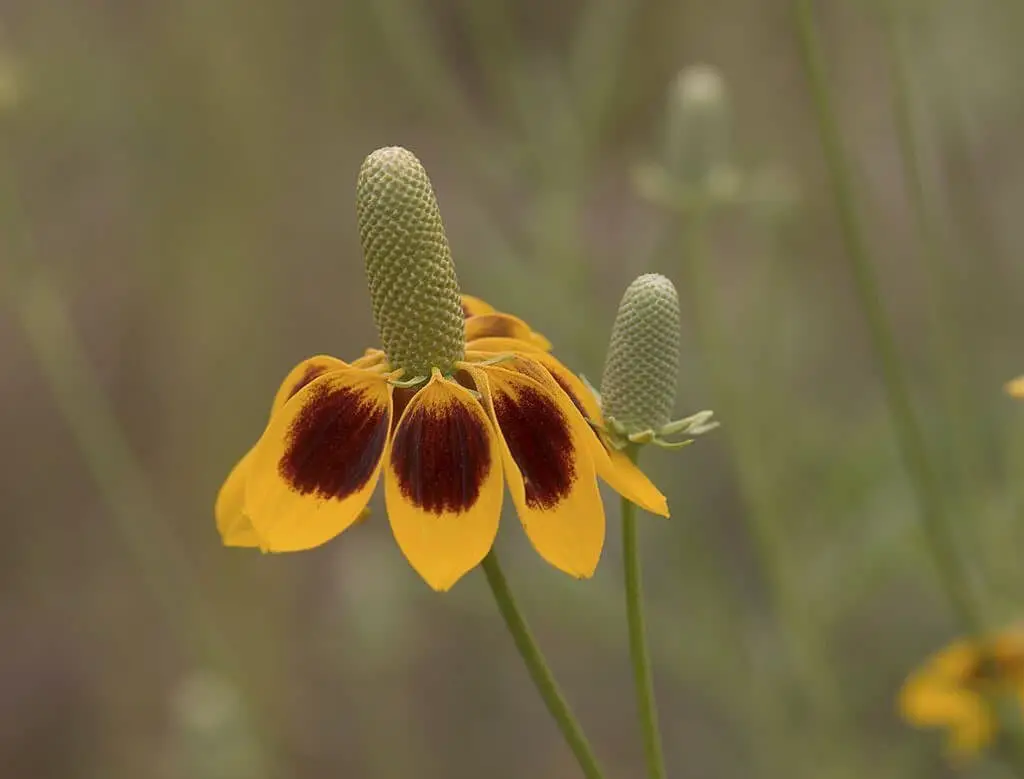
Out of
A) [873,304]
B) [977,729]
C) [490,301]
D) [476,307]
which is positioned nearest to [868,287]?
[873,304]

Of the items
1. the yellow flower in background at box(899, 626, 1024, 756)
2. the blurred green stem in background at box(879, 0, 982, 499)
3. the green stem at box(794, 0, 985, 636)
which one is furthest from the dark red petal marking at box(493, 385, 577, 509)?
the yellow flower in background at box(899, 626, 1024, 756)

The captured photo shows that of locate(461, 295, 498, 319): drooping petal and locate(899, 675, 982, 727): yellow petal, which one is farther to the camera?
locate(899, 675, 982, 727): yellow petal

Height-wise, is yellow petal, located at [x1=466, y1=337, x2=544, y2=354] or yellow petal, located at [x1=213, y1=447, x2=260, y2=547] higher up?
yellow petal, located at [x1=466, y1=337, x2=544, y2=354]

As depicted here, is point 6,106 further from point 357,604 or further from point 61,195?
point 61,195

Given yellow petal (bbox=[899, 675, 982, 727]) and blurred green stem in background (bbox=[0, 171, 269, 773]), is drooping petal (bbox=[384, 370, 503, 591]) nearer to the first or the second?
yellow petal (bbox=[899, 675, 982, 727])

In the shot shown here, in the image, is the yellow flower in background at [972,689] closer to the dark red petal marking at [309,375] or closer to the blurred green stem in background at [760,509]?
the blurred green stem in background at [760,509]

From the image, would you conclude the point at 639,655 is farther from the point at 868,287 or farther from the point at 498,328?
the point at 868,287

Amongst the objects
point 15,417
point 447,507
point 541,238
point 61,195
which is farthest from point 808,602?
point 61,195
